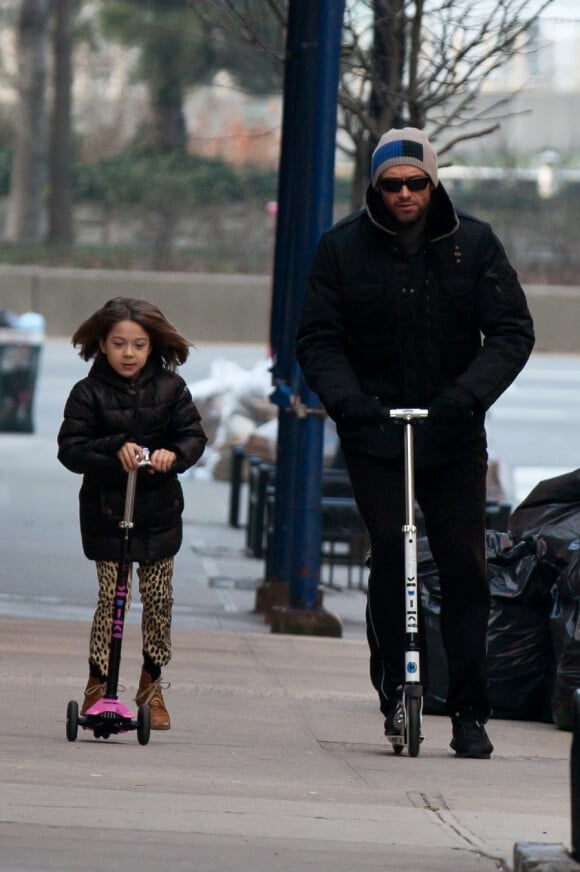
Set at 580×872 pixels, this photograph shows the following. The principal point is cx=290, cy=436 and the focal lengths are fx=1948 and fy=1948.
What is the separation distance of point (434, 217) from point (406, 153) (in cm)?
22

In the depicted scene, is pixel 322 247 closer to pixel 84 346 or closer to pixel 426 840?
pixel 84 346

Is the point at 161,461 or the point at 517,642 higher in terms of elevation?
the point at 161,461

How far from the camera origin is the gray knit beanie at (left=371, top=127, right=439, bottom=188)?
573 centimetres

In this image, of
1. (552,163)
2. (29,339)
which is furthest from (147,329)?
(552,163)

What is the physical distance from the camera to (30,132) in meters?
35.2

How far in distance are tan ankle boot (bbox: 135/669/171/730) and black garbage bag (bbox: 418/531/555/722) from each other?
1.24m

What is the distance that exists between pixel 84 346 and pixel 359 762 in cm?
155

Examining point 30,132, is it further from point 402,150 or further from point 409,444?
point 409,444

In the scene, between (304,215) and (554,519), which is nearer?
(554,519)

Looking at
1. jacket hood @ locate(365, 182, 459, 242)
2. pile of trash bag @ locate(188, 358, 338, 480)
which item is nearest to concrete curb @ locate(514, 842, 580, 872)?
jacket hood @ locate(365, 182, 459, 242)

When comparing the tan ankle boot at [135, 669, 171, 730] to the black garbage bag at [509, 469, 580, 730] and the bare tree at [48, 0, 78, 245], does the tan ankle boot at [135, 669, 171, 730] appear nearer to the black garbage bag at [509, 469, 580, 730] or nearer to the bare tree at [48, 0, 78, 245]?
the black garbage bag at [509, 469, 580, 730]

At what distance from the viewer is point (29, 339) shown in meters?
19.0

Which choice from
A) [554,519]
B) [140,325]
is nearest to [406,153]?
[140,325]

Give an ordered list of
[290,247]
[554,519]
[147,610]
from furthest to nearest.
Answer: [290,247] < [554,519] < [147,610]
